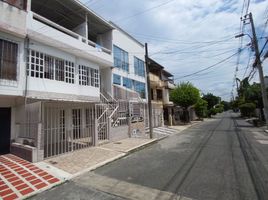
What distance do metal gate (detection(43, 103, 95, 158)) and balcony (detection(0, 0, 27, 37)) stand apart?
4.01 metres

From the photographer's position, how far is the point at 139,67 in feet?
74.4

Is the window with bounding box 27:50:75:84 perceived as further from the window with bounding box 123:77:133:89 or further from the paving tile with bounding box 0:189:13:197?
Answer: the window with bounding box 123:77:133:89

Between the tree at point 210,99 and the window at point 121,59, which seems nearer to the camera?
the window at point 121,59

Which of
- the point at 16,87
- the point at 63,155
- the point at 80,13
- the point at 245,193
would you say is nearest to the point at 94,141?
the point at 63,155

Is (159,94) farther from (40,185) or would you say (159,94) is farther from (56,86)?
(40,185)

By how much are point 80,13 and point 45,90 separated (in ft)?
23.4

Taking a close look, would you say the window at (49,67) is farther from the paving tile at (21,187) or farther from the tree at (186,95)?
the tree at (186,95)

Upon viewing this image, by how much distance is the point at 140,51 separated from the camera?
23125 mm

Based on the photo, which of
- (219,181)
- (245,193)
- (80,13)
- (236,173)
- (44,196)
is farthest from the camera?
(80,13)

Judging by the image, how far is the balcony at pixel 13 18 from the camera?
8.77 m

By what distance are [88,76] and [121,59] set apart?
576cm

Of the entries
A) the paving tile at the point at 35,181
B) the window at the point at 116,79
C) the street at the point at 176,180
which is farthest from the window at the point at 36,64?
the window at the point at 116,79

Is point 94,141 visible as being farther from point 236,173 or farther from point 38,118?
point 236,173

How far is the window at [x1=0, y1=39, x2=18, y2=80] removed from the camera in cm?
884
